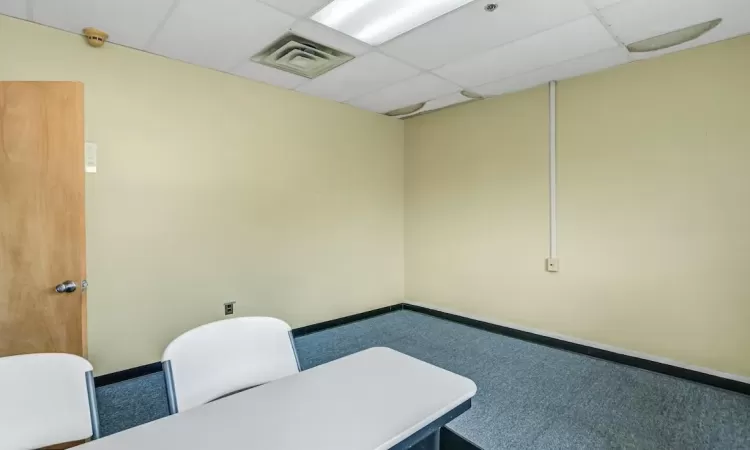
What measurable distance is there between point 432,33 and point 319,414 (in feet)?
7.88

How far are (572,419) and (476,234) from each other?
2.12 meters

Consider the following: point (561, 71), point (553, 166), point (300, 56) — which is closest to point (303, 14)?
point (300, 56)

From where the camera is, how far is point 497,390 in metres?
2.55

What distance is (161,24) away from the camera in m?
2.38

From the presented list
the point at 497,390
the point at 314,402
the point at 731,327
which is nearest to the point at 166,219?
the point at 314,402

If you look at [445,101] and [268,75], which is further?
[445,101]

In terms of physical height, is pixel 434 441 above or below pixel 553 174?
below

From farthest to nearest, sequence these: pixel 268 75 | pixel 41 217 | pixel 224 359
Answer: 1. pixel 268 75
2. pixel 41 217
3. pixel 224 359

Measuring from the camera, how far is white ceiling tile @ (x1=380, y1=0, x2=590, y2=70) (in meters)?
2.20

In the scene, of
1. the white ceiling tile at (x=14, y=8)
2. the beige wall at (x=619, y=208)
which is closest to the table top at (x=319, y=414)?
the beige wall at (x=619, y=208)

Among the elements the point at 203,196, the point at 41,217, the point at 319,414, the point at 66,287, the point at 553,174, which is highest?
the point at 553,174

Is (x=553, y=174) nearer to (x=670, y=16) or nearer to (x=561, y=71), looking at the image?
(x=561, y=71)

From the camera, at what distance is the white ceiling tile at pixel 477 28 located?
2.20m

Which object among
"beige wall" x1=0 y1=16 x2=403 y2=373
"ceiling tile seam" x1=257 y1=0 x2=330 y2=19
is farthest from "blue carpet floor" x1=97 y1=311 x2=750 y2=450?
"ceiling tile seam" x1=257 y1=0 x2=330 y2=19
